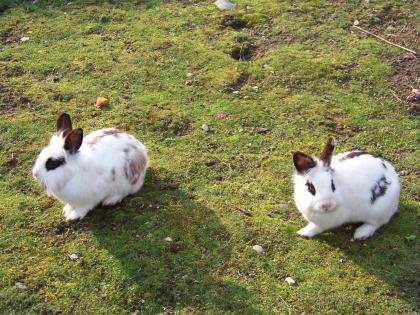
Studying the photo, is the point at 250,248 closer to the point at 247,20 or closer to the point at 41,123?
the point at 41,123

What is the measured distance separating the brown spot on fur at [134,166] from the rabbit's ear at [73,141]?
1.70 ft

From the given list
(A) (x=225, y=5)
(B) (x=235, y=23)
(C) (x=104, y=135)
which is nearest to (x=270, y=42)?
(B) (x=235, y=23)

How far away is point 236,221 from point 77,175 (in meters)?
1.51

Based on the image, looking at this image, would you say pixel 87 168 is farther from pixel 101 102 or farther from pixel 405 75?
pixel 405 75

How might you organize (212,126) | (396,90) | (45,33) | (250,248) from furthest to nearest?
(45,33), (396,90), (212,126), (250,248)

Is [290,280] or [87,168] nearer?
[290,280]

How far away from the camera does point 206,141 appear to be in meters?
6.65

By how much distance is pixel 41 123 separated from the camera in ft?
22.8

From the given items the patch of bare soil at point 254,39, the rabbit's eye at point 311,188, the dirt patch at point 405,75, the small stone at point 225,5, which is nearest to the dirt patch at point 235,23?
the patch of bare soil at point 254,39

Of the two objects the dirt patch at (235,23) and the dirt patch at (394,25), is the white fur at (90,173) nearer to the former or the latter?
the dirt patch at (235,23)

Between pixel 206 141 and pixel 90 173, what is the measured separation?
1.61m

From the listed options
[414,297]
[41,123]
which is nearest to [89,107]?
[41,123]

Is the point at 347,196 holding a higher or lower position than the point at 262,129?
higher

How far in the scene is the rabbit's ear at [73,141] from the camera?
521cm
